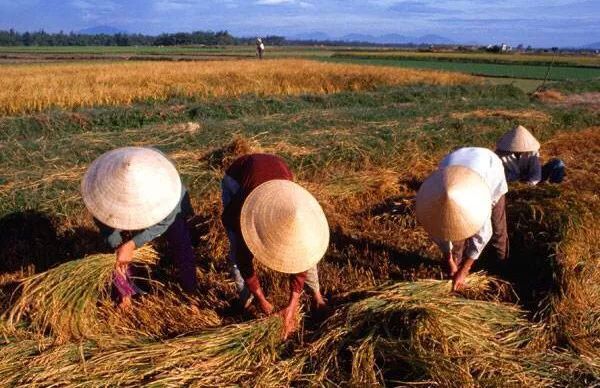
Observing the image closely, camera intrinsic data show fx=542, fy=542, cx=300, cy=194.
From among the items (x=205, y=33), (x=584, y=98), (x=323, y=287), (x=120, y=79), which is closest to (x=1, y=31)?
(x=205, y=33)

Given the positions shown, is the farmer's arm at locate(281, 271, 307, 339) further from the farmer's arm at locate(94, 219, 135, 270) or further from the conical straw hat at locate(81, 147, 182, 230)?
the farmer's arm at locate(94, 219, 135, 270)

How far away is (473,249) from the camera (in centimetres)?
329

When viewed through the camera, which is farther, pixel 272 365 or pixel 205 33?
pixel 205 33

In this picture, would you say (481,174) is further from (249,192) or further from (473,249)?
(249,192)

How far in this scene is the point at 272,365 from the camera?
2.59 metres

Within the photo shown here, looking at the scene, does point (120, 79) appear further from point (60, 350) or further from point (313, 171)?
point (60, 350)

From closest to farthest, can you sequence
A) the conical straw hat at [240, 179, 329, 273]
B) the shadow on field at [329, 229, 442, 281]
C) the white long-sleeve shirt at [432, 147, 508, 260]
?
1. the conical straw hat at [240, 179, 329, 273]
2. the white long-sleeve shirt at [432, 147, 508, 260]
3. the shadow on field at [329, 229, 442, 281]

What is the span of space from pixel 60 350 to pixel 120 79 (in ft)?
45.8

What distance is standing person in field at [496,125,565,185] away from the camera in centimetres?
461

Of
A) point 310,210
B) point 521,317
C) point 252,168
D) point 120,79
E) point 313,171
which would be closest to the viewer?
point 310,210

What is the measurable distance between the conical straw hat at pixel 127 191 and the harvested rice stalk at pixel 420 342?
3.57 ft

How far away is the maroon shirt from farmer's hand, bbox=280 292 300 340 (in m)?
0.06

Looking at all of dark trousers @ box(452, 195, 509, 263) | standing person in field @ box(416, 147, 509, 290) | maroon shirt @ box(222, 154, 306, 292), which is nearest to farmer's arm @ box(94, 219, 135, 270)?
maroon shirt @ box(222, 154, 306, 292)

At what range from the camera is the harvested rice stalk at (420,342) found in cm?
249
